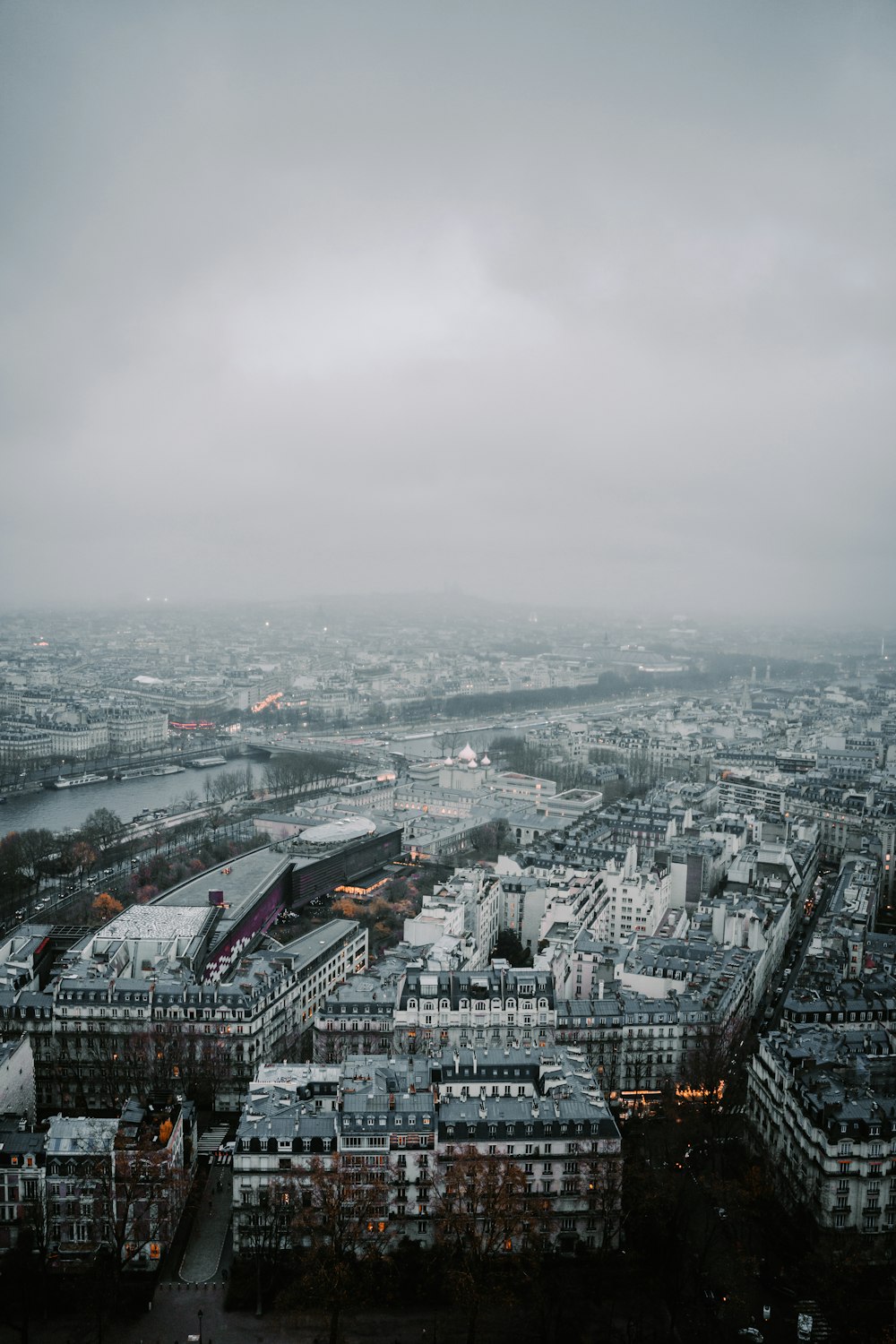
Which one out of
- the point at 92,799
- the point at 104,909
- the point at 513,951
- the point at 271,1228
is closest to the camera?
the point at 271,1228

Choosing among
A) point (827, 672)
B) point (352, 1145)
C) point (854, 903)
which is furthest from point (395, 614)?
point (352, 1145)

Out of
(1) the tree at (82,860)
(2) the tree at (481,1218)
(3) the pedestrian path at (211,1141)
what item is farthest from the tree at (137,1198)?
(1) the tree at (82,860)

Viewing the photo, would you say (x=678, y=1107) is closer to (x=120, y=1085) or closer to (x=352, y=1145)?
(x=352, y=1145)

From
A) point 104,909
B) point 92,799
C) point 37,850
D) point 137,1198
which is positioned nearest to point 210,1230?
point 137,1198

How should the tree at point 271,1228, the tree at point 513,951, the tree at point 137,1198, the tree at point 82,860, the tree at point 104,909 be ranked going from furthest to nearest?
1. the tree at point 82,860
2. the tree at point 104,909
3. the tree at point 513,951
4. the tree at point 271,1228
5. the tree at point 137,1198

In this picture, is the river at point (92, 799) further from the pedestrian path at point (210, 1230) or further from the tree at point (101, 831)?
the pedestrian path at point (210, 1230)

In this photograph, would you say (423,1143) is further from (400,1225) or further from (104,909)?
(104,909)
